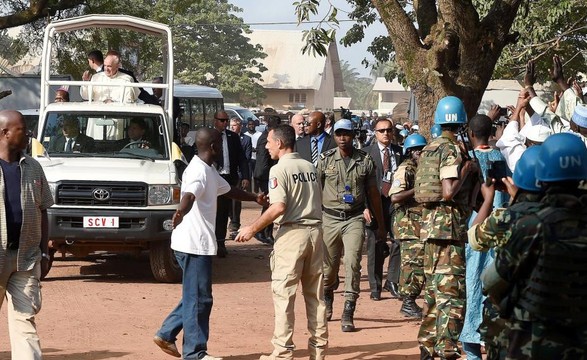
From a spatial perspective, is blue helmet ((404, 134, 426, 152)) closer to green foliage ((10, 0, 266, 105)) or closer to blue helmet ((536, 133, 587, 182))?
blue helmet ((536, 133, 587, 182))

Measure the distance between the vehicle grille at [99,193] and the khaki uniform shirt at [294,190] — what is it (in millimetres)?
4372

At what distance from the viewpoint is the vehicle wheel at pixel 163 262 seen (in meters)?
12.5

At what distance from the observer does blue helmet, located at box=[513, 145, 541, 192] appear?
193 inches

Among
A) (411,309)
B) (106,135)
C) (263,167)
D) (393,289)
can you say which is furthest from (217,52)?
(411,309)

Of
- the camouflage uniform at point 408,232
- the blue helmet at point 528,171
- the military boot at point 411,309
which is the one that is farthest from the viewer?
the military boot at point 411,309

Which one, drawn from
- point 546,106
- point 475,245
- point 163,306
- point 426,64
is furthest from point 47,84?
point 475,245

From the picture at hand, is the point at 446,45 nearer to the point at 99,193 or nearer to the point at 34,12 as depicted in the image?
the point at 99,193

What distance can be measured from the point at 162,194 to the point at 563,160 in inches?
318

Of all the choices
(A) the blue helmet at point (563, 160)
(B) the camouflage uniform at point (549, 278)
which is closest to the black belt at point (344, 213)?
(B) the camouflage uniform at point (549, 278)

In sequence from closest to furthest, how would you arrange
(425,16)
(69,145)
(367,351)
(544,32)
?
(367,351) → (425,16) → (69,145) → (544,32)

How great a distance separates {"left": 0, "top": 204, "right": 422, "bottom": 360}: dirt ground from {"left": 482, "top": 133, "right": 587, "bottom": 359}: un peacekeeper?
424 cm

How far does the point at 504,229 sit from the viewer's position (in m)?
5.21

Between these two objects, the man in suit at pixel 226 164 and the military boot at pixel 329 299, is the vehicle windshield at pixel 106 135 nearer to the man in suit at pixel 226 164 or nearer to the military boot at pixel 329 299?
the man in suit at pixel 226 164

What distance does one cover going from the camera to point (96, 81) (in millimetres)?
13820
